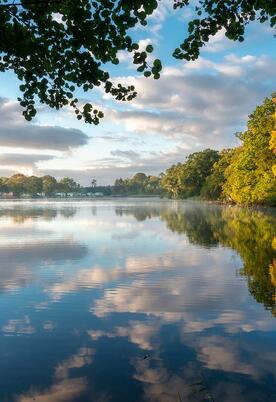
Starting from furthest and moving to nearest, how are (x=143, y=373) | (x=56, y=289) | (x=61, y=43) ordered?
(x=56, y=289) → (x=61, y=43) → (x=143, y=373)

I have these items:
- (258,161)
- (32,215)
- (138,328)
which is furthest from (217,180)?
(138,328)

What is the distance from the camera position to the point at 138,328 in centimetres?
949

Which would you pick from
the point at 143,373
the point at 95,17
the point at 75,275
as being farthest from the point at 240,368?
the point at 75,275

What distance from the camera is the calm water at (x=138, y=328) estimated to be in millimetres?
6691

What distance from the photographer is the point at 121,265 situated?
709 inches

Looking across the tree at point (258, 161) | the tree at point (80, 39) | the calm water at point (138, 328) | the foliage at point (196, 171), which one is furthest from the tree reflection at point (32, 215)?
the foliage at point (196, 171)

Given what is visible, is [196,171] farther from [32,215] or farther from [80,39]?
[80,39]

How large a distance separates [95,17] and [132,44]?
82 centimetres

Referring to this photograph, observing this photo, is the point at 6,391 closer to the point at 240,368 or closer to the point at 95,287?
the point at 240,368

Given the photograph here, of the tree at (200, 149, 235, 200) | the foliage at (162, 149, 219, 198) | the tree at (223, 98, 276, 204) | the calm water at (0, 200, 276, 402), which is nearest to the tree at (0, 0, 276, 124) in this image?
the calm water at (0, 200, 276, 402)

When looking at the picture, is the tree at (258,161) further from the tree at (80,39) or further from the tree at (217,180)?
the tree at (80,39)

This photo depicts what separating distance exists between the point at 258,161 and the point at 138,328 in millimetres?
62905

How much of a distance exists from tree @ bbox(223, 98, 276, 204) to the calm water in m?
47.8

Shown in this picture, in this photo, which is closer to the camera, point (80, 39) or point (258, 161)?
point (80, 39)
